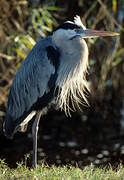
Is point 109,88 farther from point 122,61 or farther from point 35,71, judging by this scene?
point 35,71

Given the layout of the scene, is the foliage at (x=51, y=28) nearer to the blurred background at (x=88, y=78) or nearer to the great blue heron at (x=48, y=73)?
the blurred background at (x=88, y=78)

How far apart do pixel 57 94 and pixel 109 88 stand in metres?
4.54

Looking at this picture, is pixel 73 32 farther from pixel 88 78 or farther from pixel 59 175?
pixel 88 78

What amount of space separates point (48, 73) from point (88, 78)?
12.0ft

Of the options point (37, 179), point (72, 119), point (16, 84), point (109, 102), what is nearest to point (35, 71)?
point (16, 84)

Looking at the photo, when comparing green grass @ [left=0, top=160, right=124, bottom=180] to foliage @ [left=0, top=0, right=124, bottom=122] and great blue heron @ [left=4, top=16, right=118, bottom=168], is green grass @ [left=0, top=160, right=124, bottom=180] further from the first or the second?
foliage @ [left=0, top=0, right=124, bottom=122]

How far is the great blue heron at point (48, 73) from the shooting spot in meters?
4.87

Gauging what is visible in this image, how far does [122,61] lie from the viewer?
28.4 ft

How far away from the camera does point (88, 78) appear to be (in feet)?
27.8

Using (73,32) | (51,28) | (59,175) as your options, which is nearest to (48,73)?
(73,32)

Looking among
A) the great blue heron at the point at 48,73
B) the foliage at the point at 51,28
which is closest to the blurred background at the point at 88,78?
the foliage at the point at 51,28

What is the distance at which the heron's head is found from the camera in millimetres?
4766

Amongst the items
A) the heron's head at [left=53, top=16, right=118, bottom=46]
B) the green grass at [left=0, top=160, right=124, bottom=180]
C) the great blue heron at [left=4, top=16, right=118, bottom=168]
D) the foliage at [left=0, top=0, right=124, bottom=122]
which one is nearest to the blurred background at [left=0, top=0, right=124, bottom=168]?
the foliage at [left=0, top=0, right=124, bottom=122]

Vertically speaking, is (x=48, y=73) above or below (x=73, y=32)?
below
